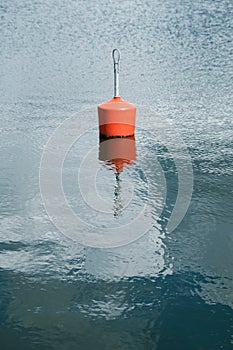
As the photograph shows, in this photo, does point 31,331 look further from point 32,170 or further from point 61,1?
point 61,1

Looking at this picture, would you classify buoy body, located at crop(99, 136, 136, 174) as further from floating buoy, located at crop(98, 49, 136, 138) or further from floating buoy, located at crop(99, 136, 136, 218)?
floating buoy, located at crop(98, 49, 136, 138)

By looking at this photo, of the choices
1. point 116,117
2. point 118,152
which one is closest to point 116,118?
point 116,117

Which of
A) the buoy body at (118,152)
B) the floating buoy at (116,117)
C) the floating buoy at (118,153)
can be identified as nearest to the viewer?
the floating buoy at (118,153)

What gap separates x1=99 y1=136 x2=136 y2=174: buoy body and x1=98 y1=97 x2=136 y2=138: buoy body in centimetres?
14

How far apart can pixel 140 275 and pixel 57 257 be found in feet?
3.03

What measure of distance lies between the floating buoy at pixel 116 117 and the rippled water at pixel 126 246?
299 millimetres

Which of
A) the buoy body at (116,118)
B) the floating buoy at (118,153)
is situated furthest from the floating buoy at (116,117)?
the floating buoy at (118,153)

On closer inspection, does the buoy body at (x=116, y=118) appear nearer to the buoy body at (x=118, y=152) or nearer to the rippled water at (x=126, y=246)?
the buoy body at (x=118, y=152)

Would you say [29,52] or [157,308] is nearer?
[157,308]

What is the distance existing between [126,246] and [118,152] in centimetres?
325

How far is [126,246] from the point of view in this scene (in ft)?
18.0

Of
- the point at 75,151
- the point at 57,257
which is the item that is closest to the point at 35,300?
the point at 57,257

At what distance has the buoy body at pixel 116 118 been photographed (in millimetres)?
8805

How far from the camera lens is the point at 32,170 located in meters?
7.70
